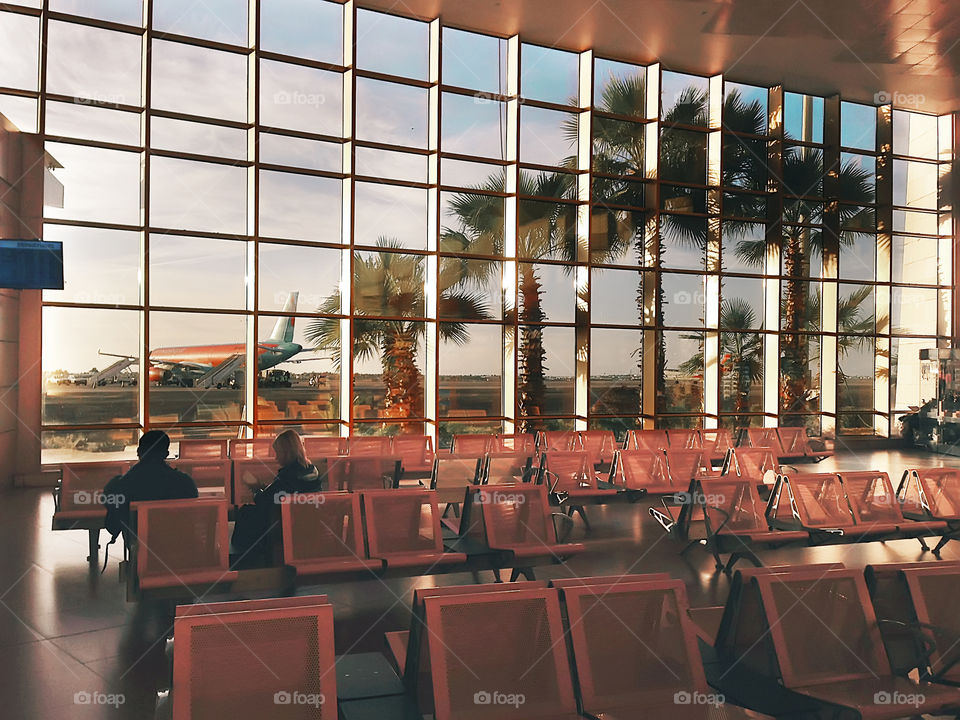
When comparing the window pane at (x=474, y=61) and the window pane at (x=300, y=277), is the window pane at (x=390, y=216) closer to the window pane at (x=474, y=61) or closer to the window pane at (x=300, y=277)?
the window pane at (x=300, y=277)

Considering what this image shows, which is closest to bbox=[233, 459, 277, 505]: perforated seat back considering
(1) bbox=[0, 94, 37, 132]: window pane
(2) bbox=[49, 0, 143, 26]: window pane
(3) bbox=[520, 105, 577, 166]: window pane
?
(1) bbox=[0, 94, 37, 132]: window pane

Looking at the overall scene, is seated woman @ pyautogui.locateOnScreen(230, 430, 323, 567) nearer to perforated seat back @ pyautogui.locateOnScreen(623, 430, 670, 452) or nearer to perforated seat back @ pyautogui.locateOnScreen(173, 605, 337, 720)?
perforated seat back @ pyautogui.locateOnScreen(173, 605, 337, 720)

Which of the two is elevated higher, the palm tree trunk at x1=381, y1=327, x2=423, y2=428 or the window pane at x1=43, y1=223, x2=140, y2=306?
the window pane at x1=43, y1=223, x2=140, y2=306

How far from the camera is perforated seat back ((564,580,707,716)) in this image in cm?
289

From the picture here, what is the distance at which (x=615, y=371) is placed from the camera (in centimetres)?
1517

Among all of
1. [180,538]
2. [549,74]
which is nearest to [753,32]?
[549,74]

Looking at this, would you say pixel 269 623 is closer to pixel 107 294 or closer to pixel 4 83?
pixel 107 294

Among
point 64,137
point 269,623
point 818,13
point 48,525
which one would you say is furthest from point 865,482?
point 64,137

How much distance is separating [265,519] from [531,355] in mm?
9391

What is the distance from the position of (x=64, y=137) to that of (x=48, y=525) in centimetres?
584

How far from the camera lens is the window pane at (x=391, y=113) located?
13.3 meters

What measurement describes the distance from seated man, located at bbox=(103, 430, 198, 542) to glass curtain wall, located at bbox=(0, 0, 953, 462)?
236 inches

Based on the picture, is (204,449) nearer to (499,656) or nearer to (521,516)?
(521,516)

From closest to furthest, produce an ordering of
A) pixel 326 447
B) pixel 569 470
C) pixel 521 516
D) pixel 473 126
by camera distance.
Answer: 1. pixel 521 516
2. pixel 569 470
3. pixel 326 447
4. pixel 473 126
